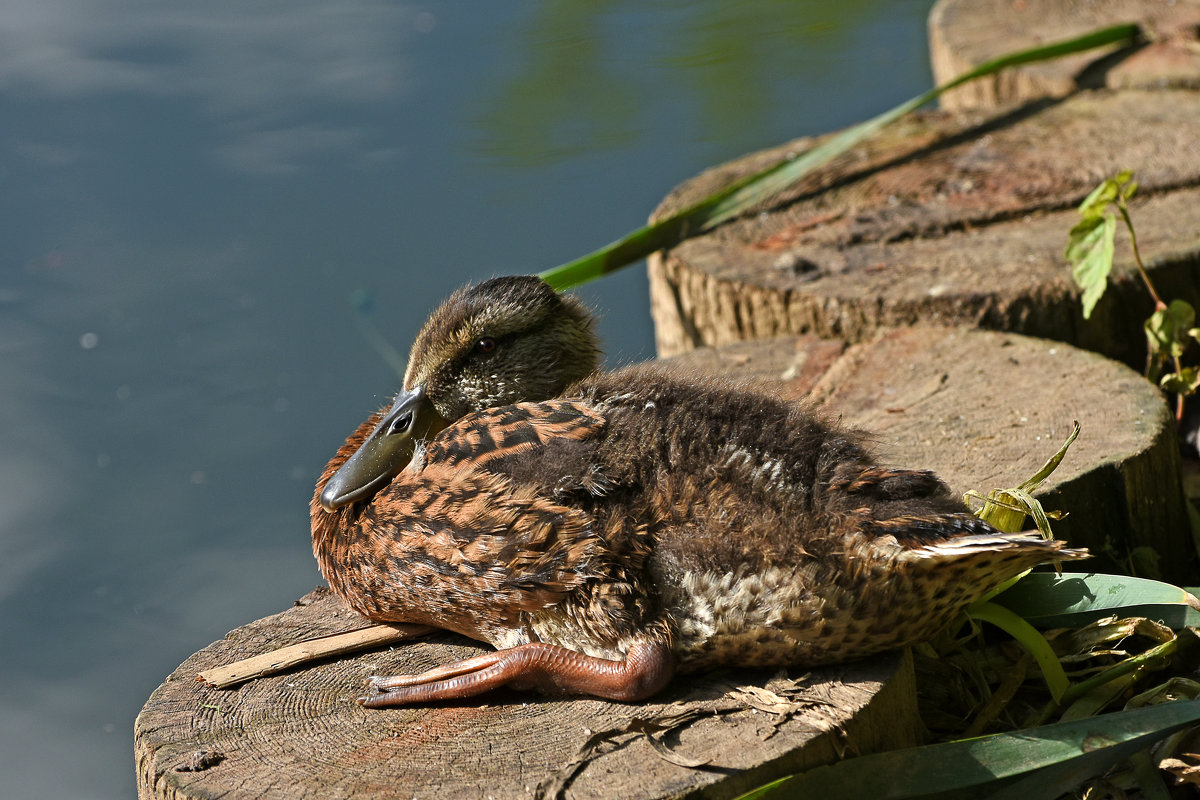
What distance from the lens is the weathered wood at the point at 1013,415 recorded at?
3.46 metres

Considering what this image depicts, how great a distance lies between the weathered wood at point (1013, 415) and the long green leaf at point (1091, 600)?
0.40 meters

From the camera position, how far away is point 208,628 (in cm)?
657

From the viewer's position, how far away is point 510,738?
2592 mm

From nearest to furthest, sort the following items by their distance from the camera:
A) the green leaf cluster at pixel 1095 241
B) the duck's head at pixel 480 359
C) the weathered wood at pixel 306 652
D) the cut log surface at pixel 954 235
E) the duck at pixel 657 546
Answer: the duck at pixel 657 546 → the weathered wood at pixel 306 652 → the duck's head at pixel 480 359 → the green leaf cluster at pixel 1095 241 → the cut log surface at pixel 954 235

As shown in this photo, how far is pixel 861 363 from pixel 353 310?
5.15m

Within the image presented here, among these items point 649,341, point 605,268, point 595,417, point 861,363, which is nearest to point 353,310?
point 649,341

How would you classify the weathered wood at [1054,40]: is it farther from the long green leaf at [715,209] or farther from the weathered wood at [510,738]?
the weathered wood at [510,738]

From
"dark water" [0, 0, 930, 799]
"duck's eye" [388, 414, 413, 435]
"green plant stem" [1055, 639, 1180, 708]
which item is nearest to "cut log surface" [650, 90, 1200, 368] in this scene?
"dark water" [0, 0, 930, 799]

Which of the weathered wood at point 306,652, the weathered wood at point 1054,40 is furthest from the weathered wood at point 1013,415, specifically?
the weathered wood at point 1054,40

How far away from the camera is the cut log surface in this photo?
446cm

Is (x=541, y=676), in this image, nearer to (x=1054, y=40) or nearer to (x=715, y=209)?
(x=715, y=209)

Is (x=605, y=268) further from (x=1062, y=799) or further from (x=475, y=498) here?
(x=1062, y=799)

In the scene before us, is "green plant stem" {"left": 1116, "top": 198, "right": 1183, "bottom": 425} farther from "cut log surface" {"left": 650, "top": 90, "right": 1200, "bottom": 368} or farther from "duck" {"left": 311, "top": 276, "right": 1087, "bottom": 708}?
"duck" {"left": 311, "top": 276, "right": 1087, "bottom": 708}

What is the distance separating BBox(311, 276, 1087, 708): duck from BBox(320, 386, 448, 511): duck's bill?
110mm
